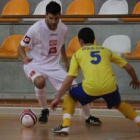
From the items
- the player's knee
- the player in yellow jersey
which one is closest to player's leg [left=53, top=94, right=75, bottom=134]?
the player in yellow jersey

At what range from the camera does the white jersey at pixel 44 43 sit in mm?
5924

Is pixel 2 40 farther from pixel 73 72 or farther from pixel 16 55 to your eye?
pixel 73 72

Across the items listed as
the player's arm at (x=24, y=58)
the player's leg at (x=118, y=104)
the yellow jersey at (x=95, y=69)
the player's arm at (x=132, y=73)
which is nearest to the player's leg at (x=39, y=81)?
the player's arm at (x=24, y=58)

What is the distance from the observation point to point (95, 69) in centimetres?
516

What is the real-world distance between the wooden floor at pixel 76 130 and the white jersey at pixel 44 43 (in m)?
0.76

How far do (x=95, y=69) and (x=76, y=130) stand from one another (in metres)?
0.84

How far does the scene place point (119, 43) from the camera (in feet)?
25.2

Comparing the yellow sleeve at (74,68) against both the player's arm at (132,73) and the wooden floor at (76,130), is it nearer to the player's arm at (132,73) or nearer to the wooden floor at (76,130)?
the player's arm at (132,73)

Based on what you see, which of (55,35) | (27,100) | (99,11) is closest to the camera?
(55,35)

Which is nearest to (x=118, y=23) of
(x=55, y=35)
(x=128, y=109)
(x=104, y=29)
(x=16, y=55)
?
(x=104, y=29)

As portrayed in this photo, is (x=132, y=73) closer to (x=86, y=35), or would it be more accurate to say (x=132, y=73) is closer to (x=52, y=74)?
(x=86, y=35)

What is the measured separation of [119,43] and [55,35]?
191 cm

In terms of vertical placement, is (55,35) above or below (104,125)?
above

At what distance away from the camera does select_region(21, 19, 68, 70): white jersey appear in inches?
233
